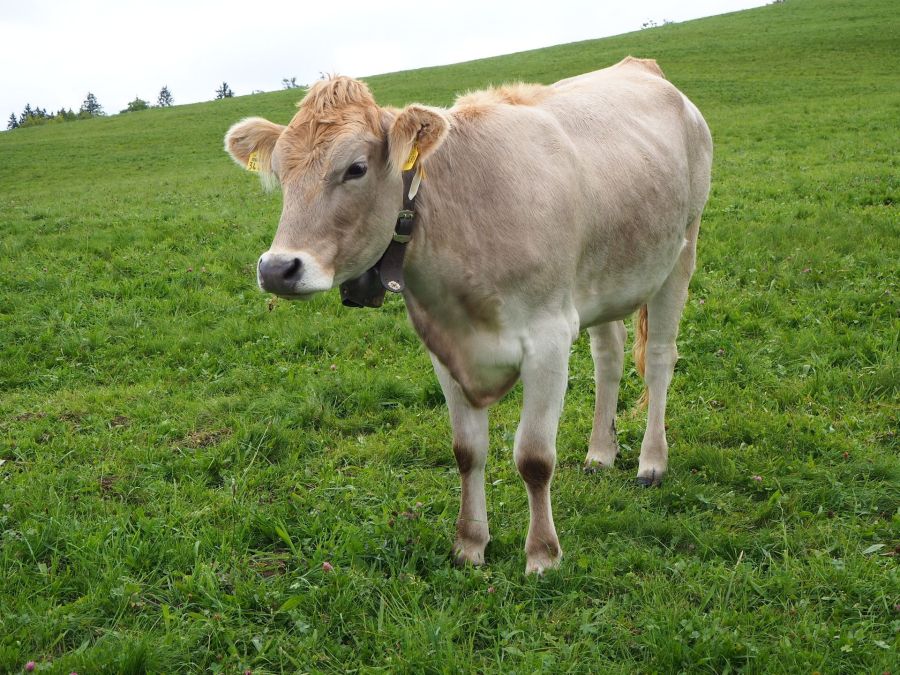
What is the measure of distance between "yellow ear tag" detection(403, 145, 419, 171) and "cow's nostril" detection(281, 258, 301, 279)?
2.01ft

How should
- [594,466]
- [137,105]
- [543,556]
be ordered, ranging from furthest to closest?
[137,105], [594,466], [543,556]

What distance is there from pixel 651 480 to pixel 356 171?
293 cm

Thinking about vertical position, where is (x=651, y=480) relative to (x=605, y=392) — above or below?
below

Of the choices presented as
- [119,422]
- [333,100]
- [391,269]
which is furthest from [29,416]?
[333,100]

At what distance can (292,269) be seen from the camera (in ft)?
10.4

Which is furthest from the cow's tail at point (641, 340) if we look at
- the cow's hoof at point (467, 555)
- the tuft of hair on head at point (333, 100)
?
the tuft of hair on head at point (333, 100)

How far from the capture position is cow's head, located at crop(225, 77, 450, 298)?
10.6 feet

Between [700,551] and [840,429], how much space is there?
1.87m

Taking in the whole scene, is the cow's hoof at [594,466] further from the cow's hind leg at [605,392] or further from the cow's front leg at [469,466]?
the cow's front leg at [469,466]

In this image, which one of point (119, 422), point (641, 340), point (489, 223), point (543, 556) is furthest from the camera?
point (119, 422)

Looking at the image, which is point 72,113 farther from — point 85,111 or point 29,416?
point 29,416

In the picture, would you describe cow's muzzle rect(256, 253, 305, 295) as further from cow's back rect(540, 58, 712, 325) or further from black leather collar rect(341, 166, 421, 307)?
cow's back rect(540, 58, 712, 325)

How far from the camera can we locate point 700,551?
4184 millimetres

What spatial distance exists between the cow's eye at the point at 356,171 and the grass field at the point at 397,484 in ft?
6.33
